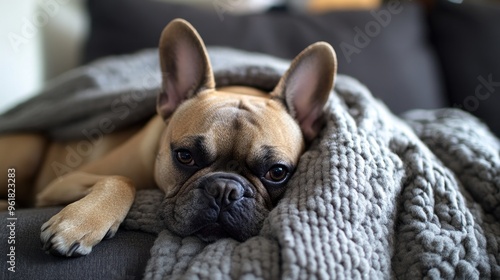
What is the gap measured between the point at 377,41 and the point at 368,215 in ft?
5.16

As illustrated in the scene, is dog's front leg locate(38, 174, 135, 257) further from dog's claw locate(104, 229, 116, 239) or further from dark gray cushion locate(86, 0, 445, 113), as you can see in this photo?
dark gray cushion locate(86, 0, 445, 113)

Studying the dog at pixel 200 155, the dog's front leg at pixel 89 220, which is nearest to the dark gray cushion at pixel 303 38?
the dog at pixel 200 155

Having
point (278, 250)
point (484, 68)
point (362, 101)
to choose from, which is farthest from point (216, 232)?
point (484, 68)

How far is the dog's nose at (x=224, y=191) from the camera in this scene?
1.31 m

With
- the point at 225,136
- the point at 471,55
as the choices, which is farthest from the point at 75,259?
the point at 471,55

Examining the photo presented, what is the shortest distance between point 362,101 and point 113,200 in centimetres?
90

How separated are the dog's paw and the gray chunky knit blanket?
0.12m

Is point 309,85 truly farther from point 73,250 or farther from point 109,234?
point 73,250

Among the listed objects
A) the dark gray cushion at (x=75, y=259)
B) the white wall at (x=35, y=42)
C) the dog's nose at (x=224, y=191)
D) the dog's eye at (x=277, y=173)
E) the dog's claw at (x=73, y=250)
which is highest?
the dog's nose at (x=224, y=191)

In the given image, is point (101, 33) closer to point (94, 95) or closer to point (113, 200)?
point (94, 95)

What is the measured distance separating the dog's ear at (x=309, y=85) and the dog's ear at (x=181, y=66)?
0.28 metres

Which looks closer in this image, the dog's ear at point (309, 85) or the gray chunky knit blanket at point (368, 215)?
the gray chunky knit blanket at point (368, 215)

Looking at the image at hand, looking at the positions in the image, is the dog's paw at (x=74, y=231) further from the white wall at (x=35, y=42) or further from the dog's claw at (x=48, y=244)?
the white wall at (x=35, y=42)

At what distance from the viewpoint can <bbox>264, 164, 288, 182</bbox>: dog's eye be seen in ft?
4.81
